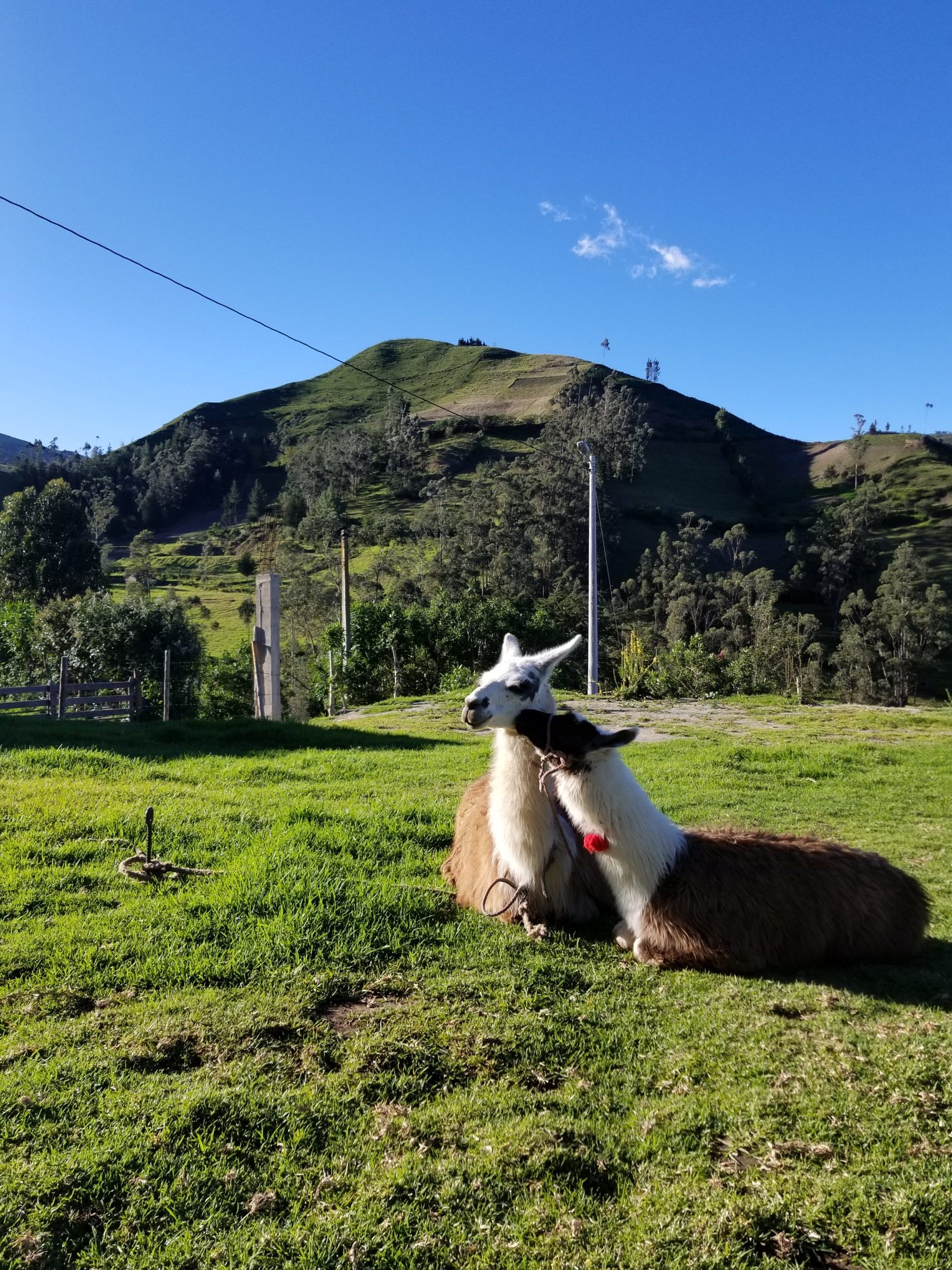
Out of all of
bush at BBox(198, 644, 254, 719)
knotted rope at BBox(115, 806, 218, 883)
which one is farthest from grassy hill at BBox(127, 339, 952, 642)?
knotted rope at BBox(115, 806, 218, 883)

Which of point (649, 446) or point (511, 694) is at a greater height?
point (649, 446)

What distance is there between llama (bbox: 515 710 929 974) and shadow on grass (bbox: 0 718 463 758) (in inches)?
267

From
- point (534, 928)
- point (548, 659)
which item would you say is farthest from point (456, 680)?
point (534, 928)

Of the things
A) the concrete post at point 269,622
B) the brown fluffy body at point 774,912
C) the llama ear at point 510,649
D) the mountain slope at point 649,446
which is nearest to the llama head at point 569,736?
the llama ear at point 510,649

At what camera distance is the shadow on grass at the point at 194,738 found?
963 cm

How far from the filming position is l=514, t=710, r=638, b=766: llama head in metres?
3.92

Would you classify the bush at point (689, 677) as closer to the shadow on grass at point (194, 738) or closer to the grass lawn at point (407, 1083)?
the shadow on grass at point (194, 738)

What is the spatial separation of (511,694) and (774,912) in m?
1.74

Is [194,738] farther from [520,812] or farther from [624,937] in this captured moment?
[624,937]

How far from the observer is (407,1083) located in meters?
2.78

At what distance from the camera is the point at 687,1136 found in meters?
2.54

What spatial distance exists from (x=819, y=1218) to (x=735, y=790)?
6.26 m

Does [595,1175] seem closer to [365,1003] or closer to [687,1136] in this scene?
[687,1136]

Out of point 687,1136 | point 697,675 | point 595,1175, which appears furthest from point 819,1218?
point 697,675
